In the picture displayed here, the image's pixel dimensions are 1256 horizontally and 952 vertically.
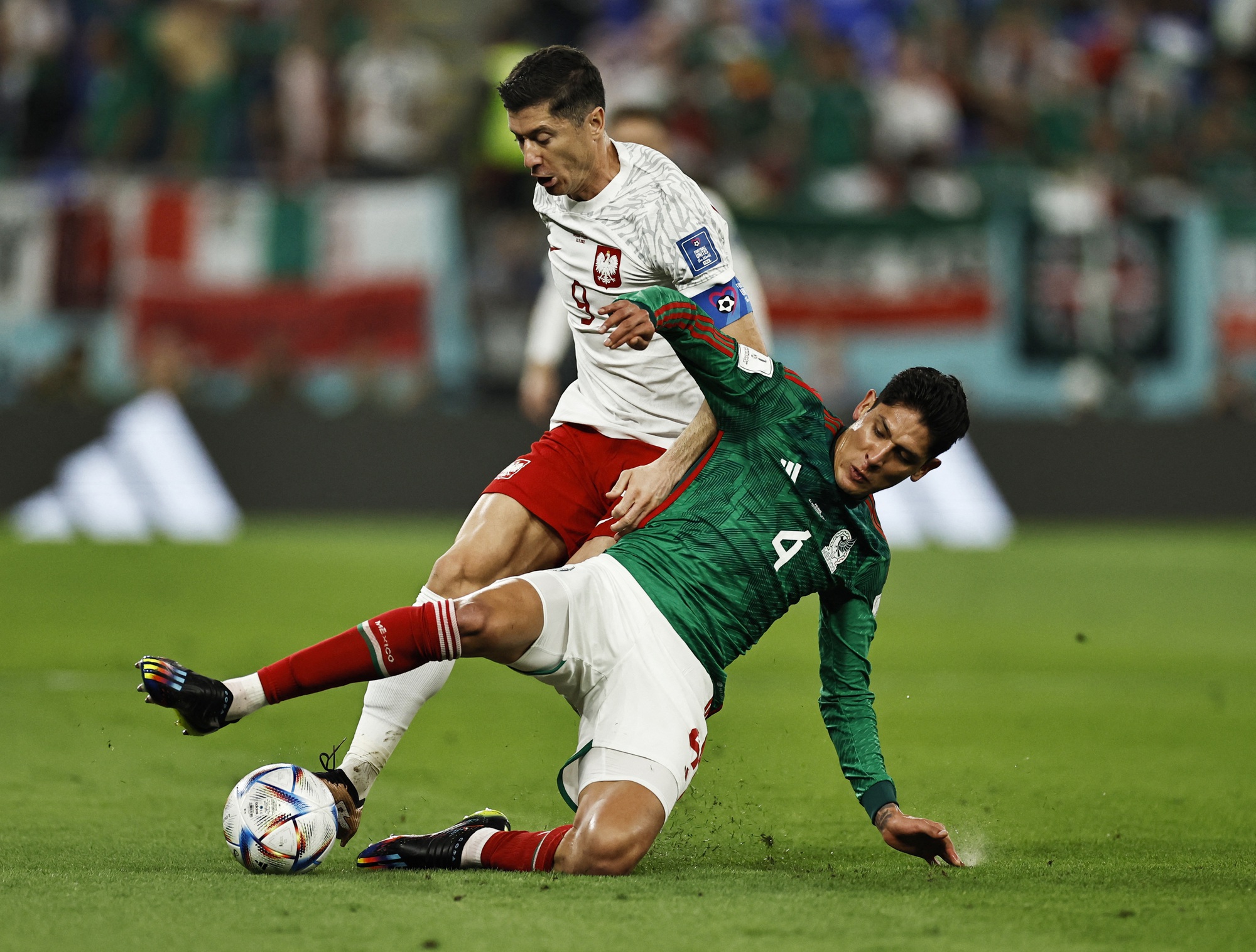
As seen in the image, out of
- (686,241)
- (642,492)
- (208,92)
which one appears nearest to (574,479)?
(642,492)

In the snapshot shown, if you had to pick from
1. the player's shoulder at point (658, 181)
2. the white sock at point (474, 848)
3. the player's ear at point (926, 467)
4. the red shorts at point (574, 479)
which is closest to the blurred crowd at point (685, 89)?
the player's shoulder at point (658, 181)

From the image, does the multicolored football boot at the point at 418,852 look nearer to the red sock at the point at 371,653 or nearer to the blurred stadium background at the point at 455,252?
the red sock at the point at 371,653

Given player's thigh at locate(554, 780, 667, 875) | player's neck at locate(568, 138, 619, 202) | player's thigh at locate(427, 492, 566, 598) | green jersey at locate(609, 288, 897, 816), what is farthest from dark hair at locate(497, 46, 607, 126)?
player's thigh at locate(554, 780, 667, 875)

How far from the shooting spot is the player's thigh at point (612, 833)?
14.4 ft

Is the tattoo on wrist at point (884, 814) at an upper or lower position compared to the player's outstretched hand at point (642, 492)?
lower

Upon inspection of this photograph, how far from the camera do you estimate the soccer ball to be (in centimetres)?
438

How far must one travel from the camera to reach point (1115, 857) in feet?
16.0

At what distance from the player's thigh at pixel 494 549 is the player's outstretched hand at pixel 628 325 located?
110cm

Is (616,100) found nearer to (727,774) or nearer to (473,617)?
(727,774)

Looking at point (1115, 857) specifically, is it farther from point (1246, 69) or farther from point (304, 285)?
point (1246, 69)

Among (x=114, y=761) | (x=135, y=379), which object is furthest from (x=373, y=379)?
(x=114, y=761)

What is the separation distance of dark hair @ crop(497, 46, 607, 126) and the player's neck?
180mm

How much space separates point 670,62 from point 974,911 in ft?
41.5

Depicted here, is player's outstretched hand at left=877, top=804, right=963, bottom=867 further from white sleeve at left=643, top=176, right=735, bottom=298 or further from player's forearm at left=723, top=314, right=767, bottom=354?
white sleeve at left=643, top=176, right=735, bottom=298
